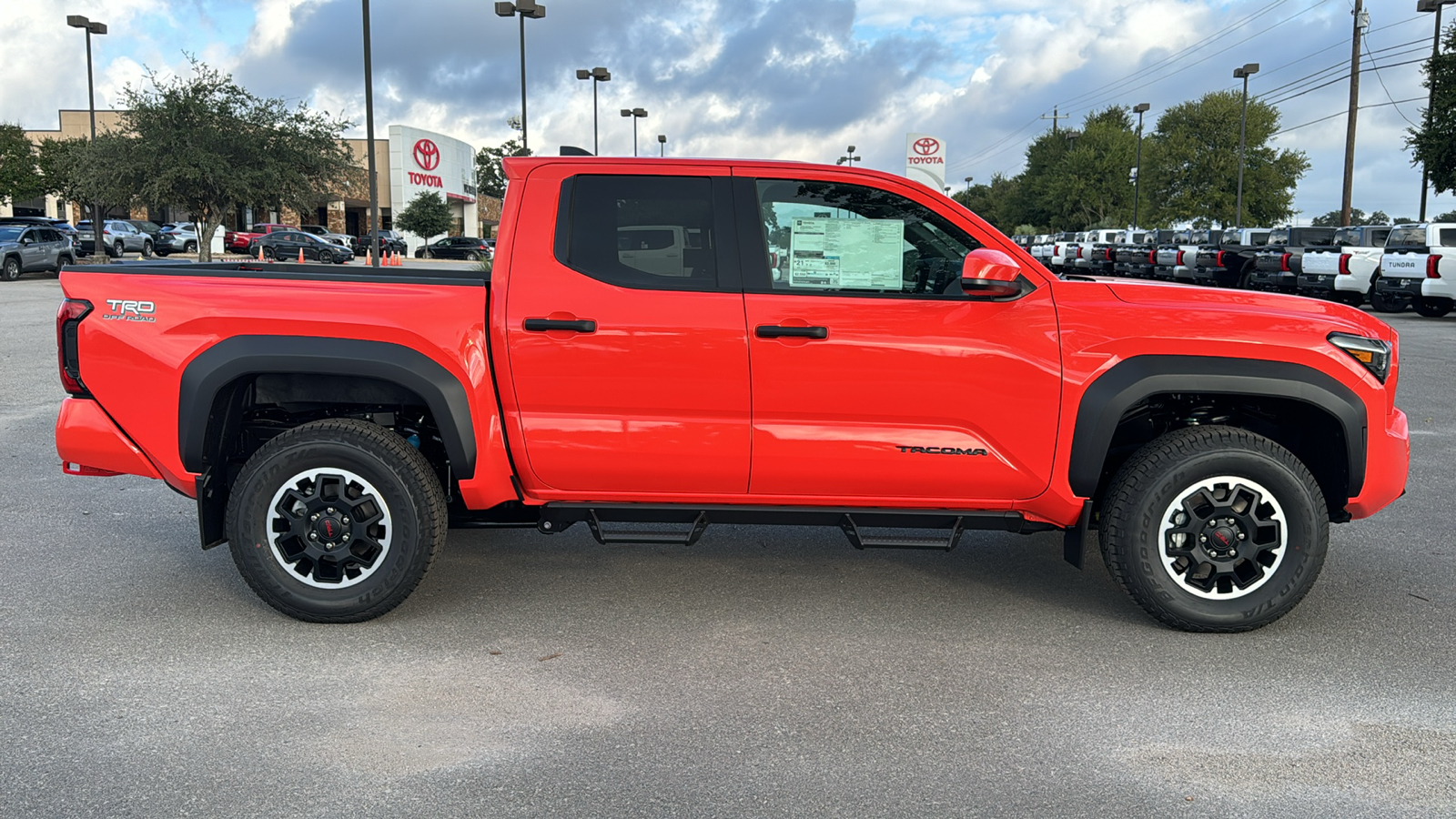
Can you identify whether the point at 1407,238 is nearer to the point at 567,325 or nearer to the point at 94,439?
the point at 567,325

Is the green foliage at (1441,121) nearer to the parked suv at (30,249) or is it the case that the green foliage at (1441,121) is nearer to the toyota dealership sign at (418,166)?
the parked suv at (30,249)

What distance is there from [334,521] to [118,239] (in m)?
45.7

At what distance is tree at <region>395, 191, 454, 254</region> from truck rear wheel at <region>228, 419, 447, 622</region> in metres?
62.3

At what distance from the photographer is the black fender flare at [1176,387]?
178 inches

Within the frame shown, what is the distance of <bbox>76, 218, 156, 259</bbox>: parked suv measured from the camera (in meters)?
43.0

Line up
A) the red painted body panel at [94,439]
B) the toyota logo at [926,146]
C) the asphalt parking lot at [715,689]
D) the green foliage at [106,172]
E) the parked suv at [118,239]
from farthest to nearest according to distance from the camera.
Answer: the parked suv at [118,239] < the green foliage at [106,172] < the toyota logo at [926,146] < the red painted body panel at [94,439] < the asphalt parking lot at [715,689]

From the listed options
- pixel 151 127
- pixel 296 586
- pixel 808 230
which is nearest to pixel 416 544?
pixel 296 586

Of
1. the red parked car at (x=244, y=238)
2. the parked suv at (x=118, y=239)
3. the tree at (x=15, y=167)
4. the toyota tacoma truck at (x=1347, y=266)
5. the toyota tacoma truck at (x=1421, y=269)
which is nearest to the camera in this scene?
the toyota tacoma truck at (x=1421, y=269)

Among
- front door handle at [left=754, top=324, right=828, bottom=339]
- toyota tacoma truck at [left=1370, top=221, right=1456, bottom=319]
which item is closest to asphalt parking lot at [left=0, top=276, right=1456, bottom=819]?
front door handle at [left=754, top=324, right=828, bottom=339]

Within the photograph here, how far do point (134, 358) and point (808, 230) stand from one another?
280 centimetres

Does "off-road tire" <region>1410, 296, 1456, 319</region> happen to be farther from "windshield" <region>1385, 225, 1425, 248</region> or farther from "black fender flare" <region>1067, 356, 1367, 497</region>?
"black fender flare" <region>1067, 356, 1367, 497</region>

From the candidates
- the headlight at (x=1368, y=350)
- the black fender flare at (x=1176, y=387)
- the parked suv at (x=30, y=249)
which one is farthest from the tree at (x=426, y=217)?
the headlight at (x=1368, y=350)

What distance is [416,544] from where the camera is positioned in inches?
184

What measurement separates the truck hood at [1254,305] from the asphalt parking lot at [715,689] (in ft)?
4.19
